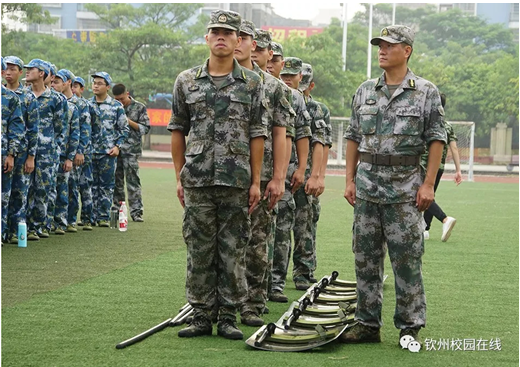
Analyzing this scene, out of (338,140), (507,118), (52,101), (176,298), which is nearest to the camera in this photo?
(176,298)

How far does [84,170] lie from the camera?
13.4 m

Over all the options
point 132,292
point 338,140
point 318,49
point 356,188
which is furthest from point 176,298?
point 318,49

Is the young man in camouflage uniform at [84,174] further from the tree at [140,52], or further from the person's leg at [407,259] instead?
the tree at [140,52]

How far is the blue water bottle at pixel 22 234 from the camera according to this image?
1080cm

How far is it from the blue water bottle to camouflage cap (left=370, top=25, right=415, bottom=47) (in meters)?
5.71

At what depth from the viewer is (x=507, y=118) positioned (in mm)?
55031

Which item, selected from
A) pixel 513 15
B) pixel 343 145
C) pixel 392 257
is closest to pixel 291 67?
pixel 392 257

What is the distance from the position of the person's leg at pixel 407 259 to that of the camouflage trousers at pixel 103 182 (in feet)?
26.1

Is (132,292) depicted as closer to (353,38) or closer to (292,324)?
(292,324)

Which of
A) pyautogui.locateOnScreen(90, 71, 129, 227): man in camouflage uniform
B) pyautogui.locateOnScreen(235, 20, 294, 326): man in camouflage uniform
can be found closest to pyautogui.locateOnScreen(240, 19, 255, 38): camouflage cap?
pyautogui.locateOnScreen(235, 20, 294, 326): man in camouflage uniform

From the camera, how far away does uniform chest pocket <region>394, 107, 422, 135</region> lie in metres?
6.31

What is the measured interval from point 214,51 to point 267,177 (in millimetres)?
1127

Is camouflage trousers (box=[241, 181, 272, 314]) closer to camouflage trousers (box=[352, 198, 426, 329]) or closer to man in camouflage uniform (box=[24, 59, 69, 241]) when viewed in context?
camouflage trousers (box=[352, 198, 426, 329])

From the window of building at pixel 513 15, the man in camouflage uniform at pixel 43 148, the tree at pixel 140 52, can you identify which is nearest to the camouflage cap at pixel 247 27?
the man in camouflage uniform at pixel 43 148
